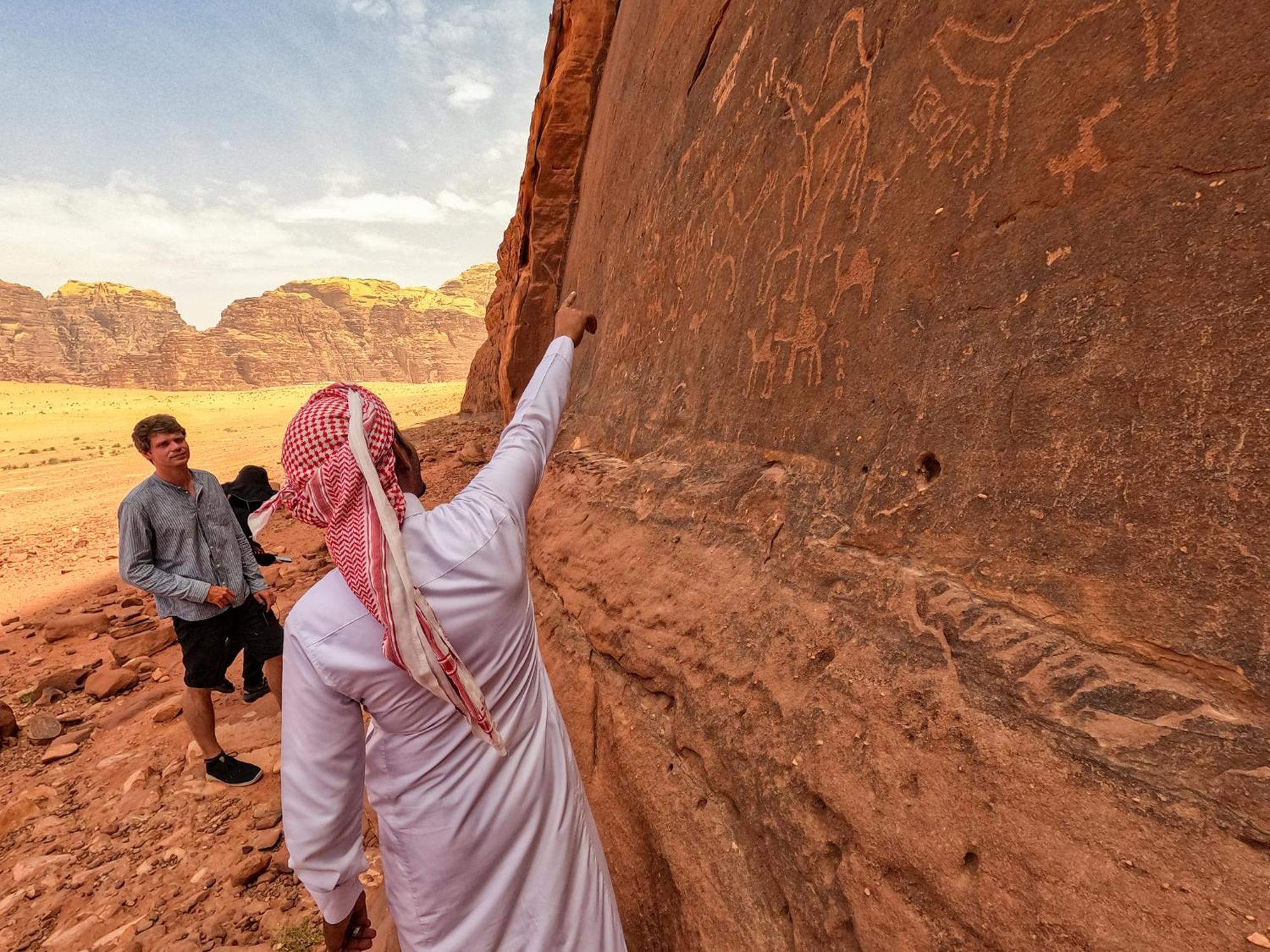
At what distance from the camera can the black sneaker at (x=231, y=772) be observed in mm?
2928

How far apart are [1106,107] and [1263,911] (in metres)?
1.35

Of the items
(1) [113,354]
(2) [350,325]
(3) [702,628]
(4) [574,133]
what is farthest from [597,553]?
(1) [113,354]

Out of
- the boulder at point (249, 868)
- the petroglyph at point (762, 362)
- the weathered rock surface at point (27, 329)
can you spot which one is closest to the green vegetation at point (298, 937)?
the boulder at point (249, 868)

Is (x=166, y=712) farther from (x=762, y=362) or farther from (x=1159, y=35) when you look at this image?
(x=1159, y=35)

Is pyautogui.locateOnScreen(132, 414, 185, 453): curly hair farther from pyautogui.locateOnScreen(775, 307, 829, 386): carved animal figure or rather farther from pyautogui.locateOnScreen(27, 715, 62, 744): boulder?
pyautogui.locateOnScreen(775, 307, 829, 386): carved animal figure

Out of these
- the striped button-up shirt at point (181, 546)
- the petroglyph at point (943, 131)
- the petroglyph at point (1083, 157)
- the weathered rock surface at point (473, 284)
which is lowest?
the striped button-up shirt at point (181, 546)

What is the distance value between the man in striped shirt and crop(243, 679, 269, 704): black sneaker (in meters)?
0.69

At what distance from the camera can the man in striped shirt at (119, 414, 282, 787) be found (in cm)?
262

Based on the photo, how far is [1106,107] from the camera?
3.78ft

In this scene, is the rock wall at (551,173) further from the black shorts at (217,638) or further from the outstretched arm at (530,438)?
the outstretched arm at (530,438)

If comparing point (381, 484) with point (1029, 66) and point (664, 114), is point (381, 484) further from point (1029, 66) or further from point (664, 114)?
point (664, 114)

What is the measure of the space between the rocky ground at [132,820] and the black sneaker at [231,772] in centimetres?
5

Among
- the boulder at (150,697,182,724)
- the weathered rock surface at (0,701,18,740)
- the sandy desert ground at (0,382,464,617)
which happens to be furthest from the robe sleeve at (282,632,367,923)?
the sandy desert ground at (0,382,464,617)

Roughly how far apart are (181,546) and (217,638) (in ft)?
1.62
